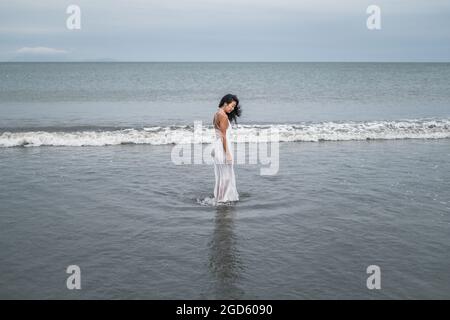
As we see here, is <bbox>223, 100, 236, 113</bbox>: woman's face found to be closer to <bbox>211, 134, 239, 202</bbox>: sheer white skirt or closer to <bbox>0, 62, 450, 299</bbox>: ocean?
<bbox>211, 134, 239, 202</bbox>: sheer white skirt

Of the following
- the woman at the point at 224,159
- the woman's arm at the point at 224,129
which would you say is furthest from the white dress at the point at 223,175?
the woman's arm at the point at 224,129

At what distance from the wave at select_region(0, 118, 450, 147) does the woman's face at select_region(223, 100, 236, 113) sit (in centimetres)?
779

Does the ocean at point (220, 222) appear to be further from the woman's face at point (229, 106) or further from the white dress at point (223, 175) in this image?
the woman's face at point (229, 106)

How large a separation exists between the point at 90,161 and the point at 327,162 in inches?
263

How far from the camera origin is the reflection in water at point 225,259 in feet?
16.1

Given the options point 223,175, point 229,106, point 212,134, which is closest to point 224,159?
point 223,175

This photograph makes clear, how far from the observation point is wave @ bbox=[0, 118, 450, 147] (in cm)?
1494

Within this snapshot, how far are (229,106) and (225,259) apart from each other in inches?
124

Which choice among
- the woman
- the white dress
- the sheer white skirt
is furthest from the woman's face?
the sheer white skirt

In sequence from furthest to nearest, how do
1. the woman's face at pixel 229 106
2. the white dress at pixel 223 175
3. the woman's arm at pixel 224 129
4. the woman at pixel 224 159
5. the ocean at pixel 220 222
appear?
the white dress at pixel 223 175, the woman at pixel 224 159, the woman's arm at pixel 224 129, the woman's face at pixel 229 106, the ocean at pixel 220 222

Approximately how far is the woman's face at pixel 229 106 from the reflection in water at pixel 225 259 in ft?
6.41

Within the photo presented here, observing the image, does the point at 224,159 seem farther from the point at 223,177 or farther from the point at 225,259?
the point at 225,259

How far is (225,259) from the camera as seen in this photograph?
5.73 m

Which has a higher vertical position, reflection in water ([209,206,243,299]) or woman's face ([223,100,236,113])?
woman's face ([223,100,236,113])
